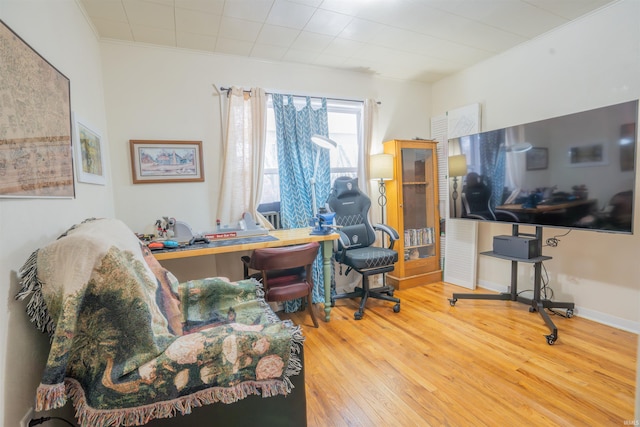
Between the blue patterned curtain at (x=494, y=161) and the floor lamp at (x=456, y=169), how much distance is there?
0.65 feet

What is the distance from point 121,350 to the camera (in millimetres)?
977

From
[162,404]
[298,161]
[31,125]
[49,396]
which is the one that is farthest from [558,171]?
[31,125]

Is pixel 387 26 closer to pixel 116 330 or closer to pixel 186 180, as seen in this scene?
pixel 186 180

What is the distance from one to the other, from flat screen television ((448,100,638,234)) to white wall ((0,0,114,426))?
124 inches

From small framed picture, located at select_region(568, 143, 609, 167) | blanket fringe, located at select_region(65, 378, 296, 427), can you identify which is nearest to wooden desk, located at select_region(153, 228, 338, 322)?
blanket fringe, located at select_region(65, 378, 296, 427)

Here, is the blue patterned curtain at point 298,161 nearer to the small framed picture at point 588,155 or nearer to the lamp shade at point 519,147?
the lamp shade at point 519,147

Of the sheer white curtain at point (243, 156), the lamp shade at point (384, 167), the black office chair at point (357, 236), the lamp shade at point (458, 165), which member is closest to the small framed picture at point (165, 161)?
the sheer white curtain at point (243, 156)

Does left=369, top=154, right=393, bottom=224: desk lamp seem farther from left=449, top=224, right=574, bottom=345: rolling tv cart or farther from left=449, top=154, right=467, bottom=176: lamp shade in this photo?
left=449, top=224, right=574, bottom=345: rolling tv cart

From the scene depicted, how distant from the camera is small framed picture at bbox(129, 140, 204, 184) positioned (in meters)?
2.47

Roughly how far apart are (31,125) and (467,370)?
263cm

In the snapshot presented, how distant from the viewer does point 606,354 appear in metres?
1.93

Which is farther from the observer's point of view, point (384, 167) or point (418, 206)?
point (418, 206)

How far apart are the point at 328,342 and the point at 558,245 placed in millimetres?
2229

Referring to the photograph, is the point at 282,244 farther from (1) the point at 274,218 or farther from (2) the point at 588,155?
(2) the point at 588,155
